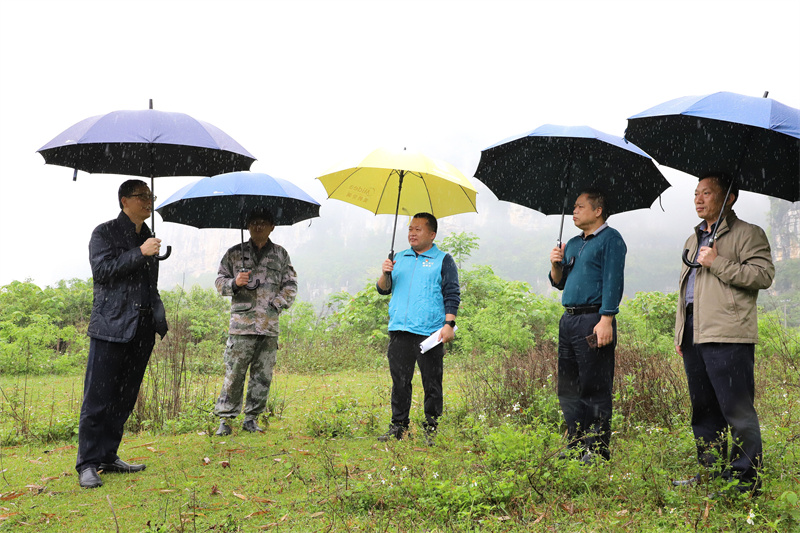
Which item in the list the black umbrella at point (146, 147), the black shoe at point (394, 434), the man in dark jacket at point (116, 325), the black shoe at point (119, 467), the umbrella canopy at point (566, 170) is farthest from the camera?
the black shoe at point (394, 434)

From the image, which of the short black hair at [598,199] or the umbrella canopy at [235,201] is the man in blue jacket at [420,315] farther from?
the short black hair at [598,199]

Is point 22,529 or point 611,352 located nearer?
point 22,529

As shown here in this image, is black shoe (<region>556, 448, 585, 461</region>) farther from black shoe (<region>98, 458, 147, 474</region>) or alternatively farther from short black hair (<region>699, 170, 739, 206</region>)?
black shoe (<region>98, 458, 147, 474</region>)

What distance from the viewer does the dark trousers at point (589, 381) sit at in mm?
3795

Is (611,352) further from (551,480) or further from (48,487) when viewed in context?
(48,487)

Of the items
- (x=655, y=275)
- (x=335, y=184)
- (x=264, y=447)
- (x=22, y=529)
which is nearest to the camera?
(x=22, y=529)

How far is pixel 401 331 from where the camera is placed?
4805mm

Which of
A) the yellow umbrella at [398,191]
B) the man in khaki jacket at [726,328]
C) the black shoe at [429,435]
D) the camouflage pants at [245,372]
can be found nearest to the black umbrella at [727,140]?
the man in khaki jacket at [726,328]

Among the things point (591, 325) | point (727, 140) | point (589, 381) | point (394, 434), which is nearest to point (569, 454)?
point (589, 381)

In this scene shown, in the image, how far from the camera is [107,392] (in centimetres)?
393

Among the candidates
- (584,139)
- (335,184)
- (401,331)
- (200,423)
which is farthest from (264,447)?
(584,139)

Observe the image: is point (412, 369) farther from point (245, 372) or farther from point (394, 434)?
→ point (245, 372)

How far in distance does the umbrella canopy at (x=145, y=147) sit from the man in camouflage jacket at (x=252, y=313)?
83cm

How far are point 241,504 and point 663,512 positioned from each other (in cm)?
253
